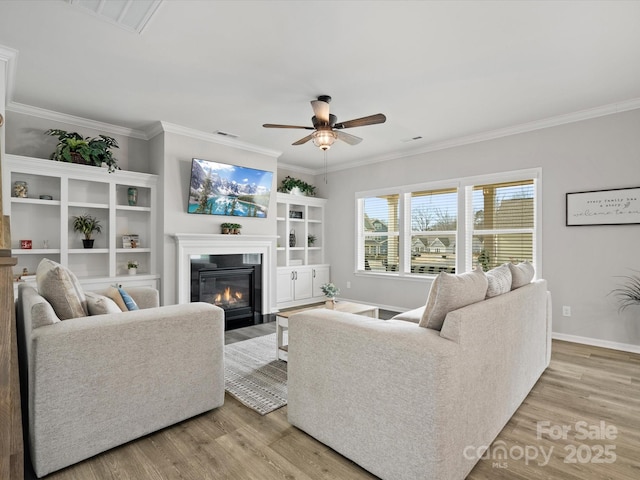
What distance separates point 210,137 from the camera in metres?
4.64

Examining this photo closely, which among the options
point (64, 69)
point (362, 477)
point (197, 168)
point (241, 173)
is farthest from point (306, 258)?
point (362, 477)

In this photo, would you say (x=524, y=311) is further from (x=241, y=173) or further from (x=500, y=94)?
(x=241, y=173)

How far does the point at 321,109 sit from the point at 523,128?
8.89ft

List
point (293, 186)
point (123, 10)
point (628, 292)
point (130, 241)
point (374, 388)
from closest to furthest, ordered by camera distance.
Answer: point (374, 388)
point (123, 10)
point (628, 292)
point (130, 241)
point (293, 186)

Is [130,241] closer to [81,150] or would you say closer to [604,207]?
[81,150]

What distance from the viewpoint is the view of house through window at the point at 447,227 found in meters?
4.42

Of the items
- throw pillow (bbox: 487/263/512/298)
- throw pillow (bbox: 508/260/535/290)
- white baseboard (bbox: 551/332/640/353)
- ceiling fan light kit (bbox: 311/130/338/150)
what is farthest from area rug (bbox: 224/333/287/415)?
white baseboard (bbox: 551/332/640/353)

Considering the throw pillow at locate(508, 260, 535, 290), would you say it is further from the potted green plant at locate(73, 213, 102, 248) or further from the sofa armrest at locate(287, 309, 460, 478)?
the potted green plant at locate(73, 213, 102, 248)

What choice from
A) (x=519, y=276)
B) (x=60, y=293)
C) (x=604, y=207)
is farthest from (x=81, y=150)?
(x=604, y=207)

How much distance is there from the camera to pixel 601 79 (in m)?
3.07

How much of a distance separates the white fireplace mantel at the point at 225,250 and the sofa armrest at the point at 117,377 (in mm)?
2265

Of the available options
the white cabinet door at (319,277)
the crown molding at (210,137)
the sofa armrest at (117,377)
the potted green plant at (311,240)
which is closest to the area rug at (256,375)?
the sofa armrest at (117,377)

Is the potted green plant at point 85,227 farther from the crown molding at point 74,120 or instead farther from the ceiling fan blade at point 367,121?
the ceiling fan blade at point 367,121

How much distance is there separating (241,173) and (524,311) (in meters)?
3.89
